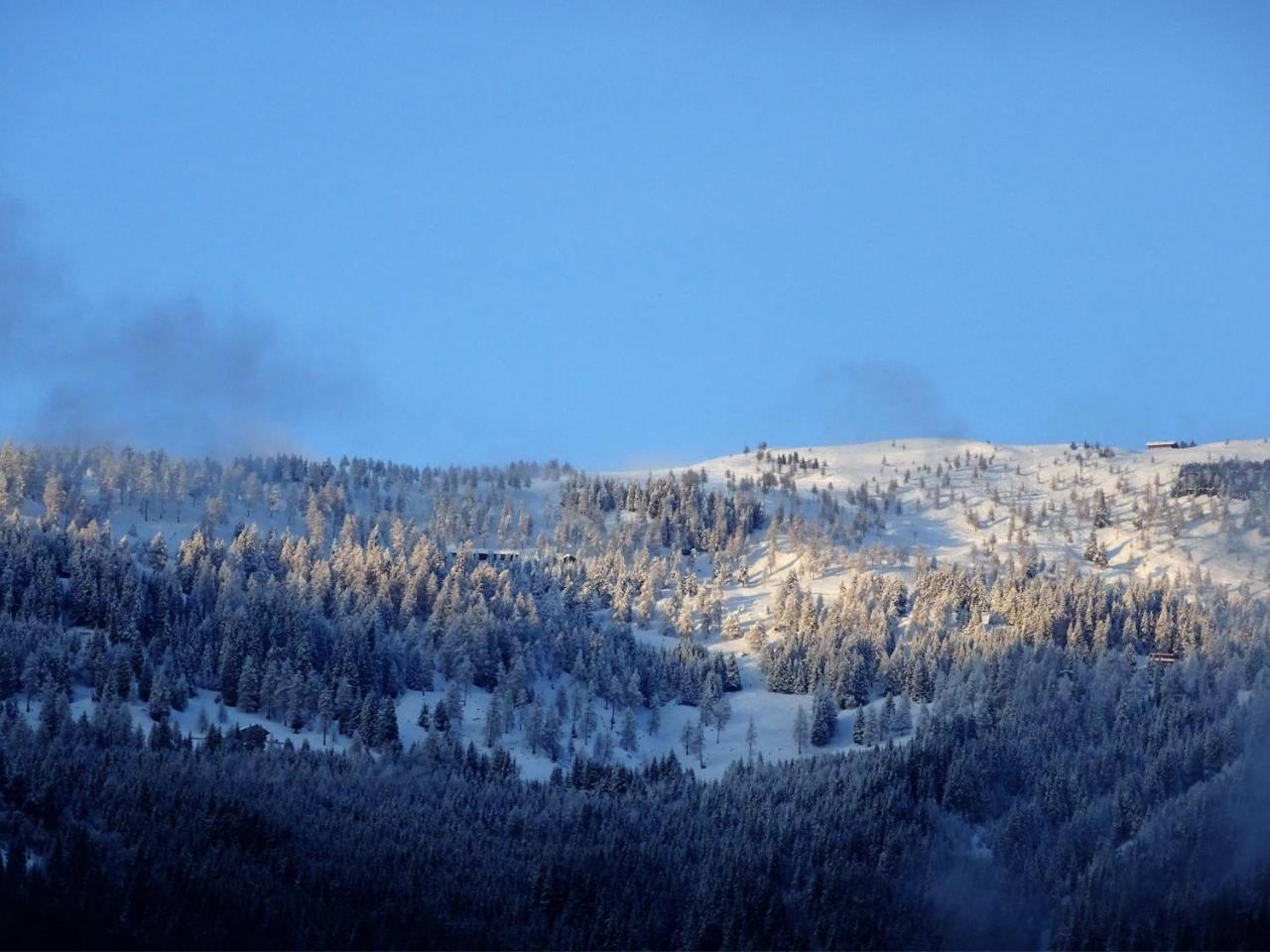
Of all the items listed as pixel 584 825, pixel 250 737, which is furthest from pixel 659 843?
pixel 250 737

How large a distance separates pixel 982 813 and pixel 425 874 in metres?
55.5

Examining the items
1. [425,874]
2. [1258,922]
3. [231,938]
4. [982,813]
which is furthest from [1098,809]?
→ [231,938]

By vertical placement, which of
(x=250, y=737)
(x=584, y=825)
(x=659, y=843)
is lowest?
(x=659, y=843)

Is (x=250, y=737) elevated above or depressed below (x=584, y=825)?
above

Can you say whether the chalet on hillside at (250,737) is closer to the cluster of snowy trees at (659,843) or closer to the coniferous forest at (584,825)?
the coniferous forest at (584,825)

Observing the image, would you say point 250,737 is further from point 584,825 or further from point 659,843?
point 659,843

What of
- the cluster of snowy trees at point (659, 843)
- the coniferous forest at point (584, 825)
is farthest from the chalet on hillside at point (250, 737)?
the cluster of snowy trees at point (659, 843)

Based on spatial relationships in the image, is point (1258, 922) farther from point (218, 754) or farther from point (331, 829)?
point (218, 754)

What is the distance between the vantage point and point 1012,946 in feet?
500

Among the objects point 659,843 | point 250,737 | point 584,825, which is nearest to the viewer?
point 659,843

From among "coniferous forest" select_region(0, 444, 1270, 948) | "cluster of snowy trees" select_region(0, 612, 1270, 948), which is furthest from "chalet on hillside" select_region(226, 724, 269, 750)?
"cluster of snowy trees" select_region(0, 612, 1270, 948)

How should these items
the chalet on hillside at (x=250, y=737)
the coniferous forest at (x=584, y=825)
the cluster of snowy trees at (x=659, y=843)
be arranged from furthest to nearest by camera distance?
1. the chalet on hillside at (x=250, y=737)
2. the coniferous forest at (x=584, y=825)
3. the cluster of snowy trees at (x=659, y=843)

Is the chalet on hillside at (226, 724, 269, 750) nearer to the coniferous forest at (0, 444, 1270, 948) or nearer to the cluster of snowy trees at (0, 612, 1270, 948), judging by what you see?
the coniferous forest at (0, 444, 1270, 948)

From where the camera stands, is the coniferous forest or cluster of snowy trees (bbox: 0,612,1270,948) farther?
the coniferous forest
